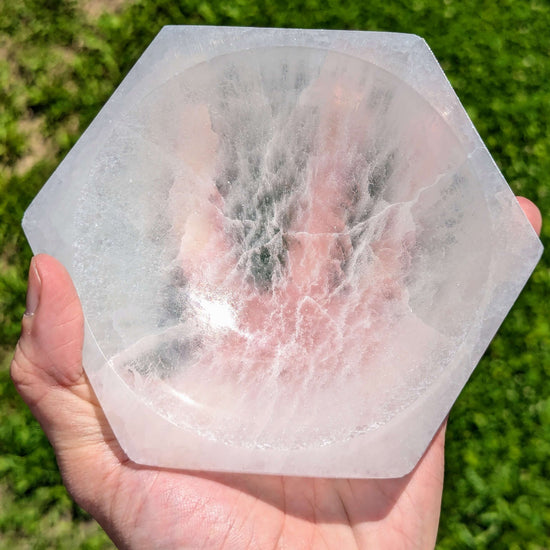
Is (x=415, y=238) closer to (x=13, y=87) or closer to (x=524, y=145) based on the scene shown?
(x=524, y=145)

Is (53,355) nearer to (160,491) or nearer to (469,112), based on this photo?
(160,491)

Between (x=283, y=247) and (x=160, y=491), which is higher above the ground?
(x=283, y=247)

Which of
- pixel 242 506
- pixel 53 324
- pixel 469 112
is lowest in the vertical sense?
pixel 242 506

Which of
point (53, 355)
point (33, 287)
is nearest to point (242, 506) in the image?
point (53, 355)

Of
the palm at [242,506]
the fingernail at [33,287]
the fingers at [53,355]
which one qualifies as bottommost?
the palm at [242,506]

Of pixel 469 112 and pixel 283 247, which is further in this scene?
pixel 469 112

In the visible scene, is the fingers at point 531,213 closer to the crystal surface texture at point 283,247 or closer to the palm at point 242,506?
the crystal surface texture at point 283,247

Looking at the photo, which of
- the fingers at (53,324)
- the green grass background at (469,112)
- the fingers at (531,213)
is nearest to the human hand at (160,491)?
the fingers at (53,324)
